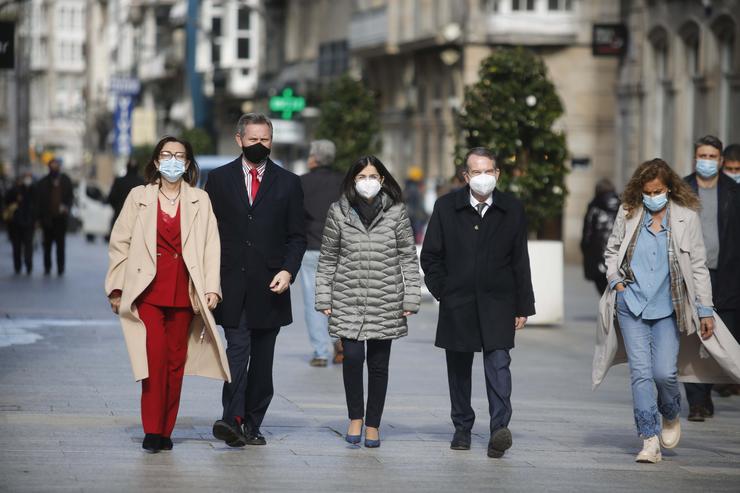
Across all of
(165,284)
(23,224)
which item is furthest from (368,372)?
(23,224)

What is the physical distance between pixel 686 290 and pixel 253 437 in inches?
105

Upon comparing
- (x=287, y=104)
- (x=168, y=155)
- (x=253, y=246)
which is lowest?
(x=253, y=246)

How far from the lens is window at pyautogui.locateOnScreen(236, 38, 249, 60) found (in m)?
72.2

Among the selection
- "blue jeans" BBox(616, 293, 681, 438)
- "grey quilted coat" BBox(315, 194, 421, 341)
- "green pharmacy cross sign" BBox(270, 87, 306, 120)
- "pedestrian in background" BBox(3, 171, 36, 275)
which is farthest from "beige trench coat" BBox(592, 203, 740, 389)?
"green pharmacy cross sign" BBox(270, 87, 306, 120)

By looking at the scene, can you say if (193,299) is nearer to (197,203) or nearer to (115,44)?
(197,203)

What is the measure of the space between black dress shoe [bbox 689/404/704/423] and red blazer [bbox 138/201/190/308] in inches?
161

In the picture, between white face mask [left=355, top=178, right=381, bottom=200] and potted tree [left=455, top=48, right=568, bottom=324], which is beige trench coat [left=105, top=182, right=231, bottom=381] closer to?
white face mask [left=355, top=178, right=381, bottom=200]

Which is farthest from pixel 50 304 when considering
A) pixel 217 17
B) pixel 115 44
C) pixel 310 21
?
pixel 115 44

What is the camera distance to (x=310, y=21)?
59719 millimetres

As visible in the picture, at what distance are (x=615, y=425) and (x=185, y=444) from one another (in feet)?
10.5

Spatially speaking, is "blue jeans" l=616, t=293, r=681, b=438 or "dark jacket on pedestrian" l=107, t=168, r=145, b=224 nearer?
"blue jeans" l=616, t=293, r=681, b=438

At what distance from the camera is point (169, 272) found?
1043 centimetres

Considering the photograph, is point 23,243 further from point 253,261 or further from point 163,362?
point 163,362

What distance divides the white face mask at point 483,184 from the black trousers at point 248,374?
1.44 meters
